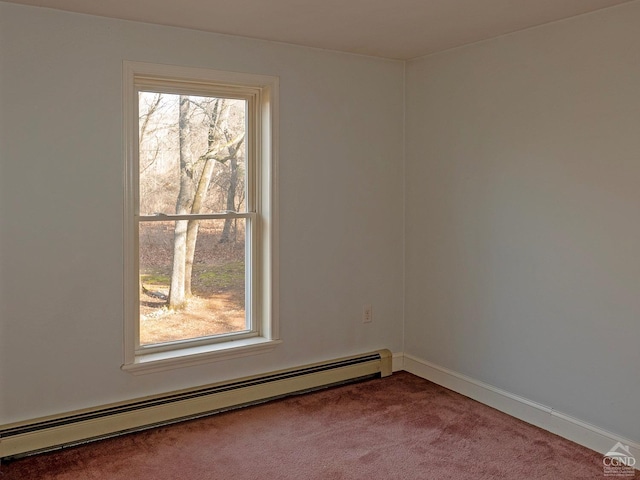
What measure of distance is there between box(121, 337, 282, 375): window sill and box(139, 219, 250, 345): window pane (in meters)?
0.11

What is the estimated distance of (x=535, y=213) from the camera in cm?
347

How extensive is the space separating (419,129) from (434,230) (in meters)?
0.73

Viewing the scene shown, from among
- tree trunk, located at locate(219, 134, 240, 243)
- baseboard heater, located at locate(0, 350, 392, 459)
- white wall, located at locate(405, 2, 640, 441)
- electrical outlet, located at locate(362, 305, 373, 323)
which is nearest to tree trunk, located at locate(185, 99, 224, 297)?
tree trunk, located at locate(219, 134, 240, 243)

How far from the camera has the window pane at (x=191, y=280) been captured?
3605mm

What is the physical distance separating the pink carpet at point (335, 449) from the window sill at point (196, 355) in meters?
0.34

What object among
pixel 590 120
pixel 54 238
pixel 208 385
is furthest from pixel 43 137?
pixel 590 120

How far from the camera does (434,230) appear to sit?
4188mm

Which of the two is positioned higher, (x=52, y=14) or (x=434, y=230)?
(x=52, y=14)

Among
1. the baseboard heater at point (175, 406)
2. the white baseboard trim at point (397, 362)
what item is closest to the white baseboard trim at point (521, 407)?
the white baseboard trim at point (397, 362)

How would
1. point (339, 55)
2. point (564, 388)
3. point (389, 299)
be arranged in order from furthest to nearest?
point (389, 299) → point (339, 55) → point (564, 388)

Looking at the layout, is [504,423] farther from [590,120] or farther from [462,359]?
[590,120]

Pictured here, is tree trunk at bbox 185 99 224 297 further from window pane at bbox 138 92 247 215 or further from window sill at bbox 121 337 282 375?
window sill at bbox 121 337 282 375

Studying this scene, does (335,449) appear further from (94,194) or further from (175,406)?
(94,194)

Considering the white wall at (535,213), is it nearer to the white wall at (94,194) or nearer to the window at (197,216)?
the white wall at (94,194)
